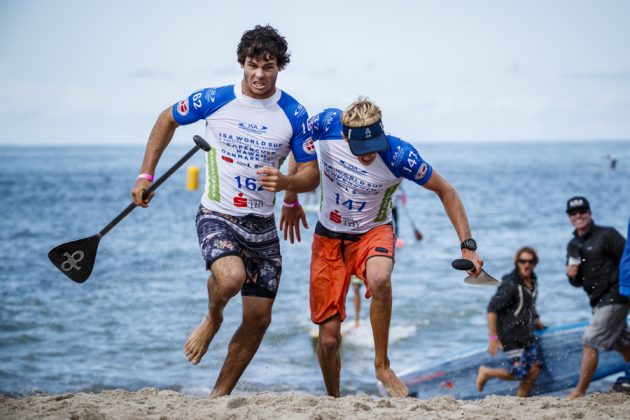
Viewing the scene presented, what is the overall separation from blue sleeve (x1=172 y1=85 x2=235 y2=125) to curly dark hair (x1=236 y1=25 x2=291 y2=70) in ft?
0.91

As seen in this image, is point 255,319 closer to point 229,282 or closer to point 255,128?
point 229,282

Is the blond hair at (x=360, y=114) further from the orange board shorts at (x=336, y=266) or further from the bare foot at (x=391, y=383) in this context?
the bare foot at (x=391, y=383)

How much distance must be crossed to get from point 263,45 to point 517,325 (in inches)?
220

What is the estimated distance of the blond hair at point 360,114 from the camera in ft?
20.2

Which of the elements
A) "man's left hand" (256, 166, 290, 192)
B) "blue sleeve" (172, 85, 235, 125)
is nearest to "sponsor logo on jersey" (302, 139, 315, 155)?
"man's left hand" (256, 166, 290, 192)

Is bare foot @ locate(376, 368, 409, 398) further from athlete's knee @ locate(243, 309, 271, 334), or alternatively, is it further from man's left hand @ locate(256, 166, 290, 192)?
man's left hand @ locate(256, 166, 290, 192)

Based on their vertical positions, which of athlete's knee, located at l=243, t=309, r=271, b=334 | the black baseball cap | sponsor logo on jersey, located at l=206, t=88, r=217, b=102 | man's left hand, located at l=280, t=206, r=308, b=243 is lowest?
athlete's knee, located at l=243, t=309, r=271, b=334

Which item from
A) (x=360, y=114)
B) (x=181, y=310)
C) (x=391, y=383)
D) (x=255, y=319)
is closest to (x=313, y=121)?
(x=360, y=114)

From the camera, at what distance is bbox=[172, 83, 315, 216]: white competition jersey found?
6148 mm

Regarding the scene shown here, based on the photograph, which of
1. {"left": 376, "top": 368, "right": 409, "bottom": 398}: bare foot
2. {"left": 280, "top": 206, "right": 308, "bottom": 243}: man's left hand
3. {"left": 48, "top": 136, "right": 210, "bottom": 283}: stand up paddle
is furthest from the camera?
{"left": 280, "top": 206, "right": 308, "bottom": 243}: man's left hand

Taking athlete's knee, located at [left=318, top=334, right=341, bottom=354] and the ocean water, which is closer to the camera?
athlete's knee, located at [left=318, top=334, right=341, bottom=354]

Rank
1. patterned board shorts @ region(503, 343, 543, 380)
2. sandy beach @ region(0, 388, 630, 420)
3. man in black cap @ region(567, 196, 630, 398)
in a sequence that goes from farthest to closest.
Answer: patterned board shorts @ region(503, 343, 543, 380), man in black cap @ region(567, 196, 630, 398), sandy beach @ region(0, 388, 630, 420)

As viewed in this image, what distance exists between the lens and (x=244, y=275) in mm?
5938

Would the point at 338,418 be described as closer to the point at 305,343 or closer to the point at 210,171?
the point at 210,171
